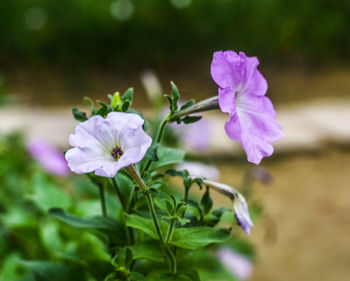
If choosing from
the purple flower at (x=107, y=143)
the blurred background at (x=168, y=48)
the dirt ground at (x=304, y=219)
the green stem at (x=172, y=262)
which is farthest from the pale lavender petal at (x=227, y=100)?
the blurred background at (x=168, y=48)

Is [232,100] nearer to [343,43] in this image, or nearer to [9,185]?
[9,185]

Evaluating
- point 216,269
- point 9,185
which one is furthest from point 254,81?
point 9,185

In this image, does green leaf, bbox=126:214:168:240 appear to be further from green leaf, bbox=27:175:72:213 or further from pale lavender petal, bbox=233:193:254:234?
green leaf, bbox=27:175:72:213

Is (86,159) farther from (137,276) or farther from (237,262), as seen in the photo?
(237,262)

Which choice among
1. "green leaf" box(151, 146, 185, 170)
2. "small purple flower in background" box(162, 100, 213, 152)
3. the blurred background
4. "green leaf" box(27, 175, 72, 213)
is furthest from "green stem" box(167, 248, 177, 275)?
the blurred background

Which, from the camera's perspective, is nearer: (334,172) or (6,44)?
(334,172)

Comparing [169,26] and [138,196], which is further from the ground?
[169,26]

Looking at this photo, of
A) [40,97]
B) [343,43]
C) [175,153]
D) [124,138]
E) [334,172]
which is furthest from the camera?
[343,43]
